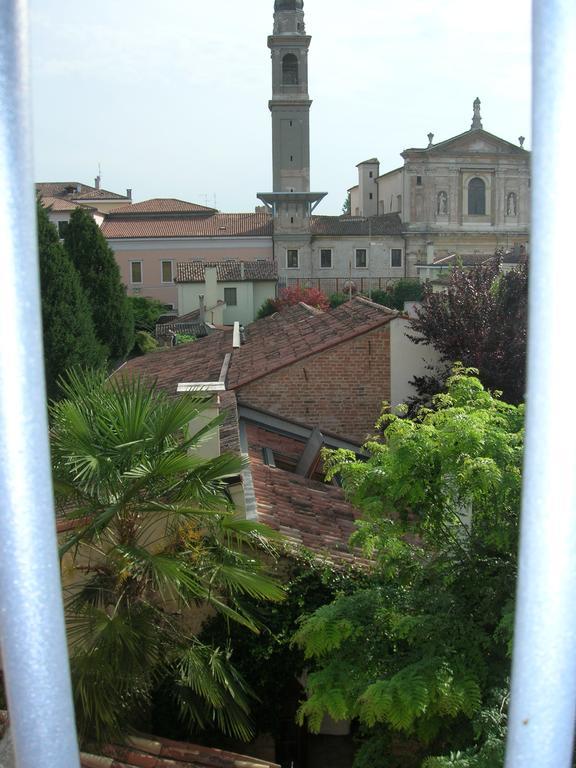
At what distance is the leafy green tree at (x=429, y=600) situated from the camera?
597cm

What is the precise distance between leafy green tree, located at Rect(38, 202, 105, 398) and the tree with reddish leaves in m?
12.3

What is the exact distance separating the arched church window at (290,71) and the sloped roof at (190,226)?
9.12 m

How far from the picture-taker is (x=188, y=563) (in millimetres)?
6961

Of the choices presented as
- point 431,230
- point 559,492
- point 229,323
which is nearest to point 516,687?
point 559,492

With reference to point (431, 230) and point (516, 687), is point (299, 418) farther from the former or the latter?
point (431, 230)

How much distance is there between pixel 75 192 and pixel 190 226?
57.4 ft

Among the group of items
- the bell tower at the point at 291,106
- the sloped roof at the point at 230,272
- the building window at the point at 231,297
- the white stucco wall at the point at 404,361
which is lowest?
the building window at the point at 231,297

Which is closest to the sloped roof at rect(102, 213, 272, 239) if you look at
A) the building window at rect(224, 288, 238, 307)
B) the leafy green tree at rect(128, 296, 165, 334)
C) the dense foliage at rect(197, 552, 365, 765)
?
the leafy green tree at rect(128, 296, 165, 334)

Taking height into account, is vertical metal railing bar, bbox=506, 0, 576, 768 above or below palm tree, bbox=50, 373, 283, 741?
above

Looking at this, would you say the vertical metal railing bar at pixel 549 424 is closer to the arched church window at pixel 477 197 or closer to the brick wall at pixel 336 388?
the brick wall at pixel 336 388

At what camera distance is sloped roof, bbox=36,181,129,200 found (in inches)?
3027

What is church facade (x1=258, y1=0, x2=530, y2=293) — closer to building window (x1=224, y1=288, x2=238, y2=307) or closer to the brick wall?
building window (x1=224, y1=288, x2=238, y2=307)

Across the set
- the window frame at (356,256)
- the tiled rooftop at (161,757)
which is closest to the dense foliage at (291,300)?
the window frame at (356,256)

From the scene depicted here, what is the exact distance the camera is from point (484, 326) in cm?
1496
